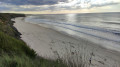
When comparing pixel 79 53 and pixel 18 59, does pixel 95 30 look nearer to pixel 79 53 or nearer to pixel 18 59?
pixel 79 53

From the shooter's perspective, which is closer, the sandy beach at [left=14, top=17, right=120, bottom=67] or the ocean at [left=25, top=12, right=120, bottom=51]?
the sandy beach at [left=14, top=17, right=120, bottom=67]

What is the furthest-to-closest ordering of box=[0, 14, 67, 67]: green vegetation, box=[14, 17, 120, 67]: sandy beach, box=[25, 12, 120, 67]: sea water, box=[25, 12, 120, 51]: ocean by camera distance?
box=[25, 12, 120, 51]: ocean, box=[25, 12, 120, 67]: sea water, box=[14, 17, 120, 67]: sandy beach, box=[0, 14, 67, 67]: green vegetation

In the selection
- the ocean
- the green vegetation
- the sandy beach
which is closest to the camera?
the green vegetation

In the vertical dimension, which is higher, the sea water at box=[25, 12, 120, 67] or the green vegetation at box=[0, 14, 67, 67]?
the green vegetation at box=[0, 14, 67, 67]

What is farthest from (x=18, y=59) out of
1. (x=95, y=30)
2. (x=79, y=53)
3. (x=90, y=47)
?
(x=95, y=30)

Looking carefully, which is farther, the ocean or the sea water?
the ocean

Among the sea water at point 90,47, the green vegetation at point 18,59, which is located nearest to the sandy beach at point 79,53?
the sea water at point 90,47

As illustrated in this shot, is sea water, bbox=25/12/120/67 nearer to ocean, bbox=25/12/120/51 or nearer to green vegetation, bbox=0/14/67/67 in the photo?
ocean, bbox=25/12/120/51

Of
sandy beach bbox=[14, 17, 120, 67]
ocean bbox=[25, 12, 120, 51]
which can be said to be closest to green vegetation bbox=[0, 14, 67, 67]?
sandy beach bbox=[14, 17, 120, 67]

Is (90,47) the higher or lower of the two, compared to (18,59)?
lower

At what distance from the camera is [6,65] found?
245cm

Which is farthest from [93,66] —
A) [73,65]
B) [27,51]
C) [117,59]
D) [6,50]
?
[6,50]

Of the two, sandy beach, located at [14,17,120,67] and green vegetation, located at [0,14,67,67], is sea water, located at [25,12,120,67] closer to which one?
sandy beach, located at [14,17,120,67]

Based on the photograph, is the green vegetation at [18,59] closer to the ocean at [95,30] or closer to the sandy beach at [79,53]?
the sandy beach at [79,53]
